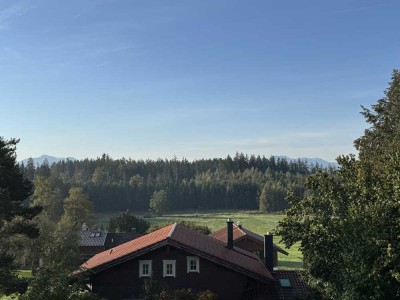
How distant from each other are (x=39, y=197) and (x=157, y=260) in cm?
6775

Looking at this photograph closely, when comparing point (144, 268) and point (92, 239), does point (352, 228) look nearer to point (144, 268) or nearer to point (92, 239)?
point (144, 268)

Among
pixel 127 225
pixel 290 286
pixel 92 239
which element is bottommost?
pixel 92 239

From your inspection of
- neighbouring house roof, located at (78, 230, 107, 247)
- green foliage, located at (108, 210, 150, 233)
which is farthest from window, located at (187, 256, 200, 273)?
green foliage, located at (108, 210, 150, 233)

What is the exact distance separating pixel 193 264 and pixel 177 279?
1.36 m

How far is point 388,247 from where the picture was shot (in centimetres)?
1959

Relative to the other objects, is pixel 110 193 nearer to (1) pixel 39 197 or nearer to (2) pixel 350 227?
(1) pixel 39 197

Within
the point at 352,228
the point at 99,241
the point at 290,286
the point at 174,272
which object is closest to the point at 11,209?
the point at 174,272

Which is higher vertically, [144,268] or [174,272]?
[144,268]

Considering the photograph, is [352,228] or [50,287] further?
[352,228]

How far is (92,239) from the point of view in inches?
2859

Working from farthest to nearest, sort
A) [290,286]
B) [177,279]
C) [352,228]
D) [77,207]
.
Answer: [77,207] → [290,286] → [177,279] → [352,228]

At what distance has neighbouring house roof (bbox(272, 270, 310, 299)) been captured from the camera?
28.9 metres

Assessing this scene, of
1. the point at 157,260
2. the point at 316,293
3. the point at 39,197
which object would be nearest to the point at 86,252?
the point at 39,197

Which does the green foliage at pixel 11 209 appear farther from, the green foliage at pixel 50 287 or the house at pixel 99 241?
the house at pixel 99 241
